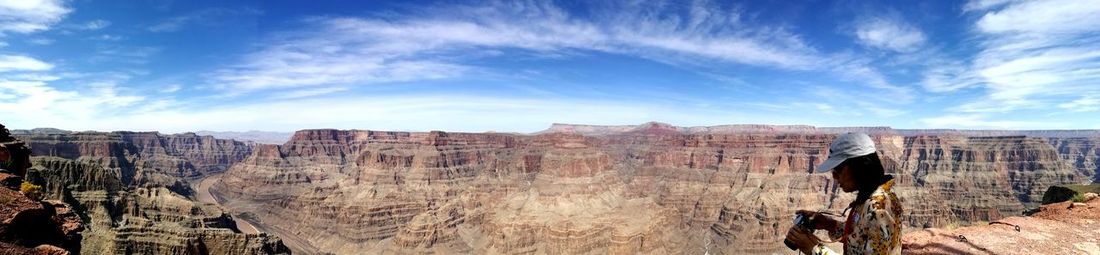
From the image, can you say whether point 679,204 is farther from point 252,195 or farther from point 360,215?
point 252,195

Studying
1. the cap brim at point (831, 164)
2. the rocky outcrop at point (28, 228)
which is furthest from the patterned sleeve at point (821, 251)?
the rocky outcrop at point (28, 228)

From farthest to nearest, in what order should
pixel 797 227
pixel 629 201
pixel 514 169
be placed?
pixel 514 169, pixel 629 201, pixel 797 227

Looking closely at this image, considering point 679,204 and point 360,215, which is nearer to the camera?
point 360,215

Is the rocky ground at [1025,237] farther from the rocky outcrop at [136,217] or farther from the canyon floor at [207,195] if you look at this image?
the canyon floor at [207,195]

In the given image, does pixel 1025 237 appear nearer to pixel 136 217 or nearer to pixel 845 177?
pixel 845 177

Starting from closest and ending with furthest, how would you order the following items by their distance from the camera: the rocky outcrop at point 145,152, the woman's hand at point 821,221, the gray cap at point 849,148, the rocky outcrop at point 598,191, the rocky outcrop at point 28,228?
the gray cap at point 849,148, the woman's hand at point 821,221, the rocky outcrop at point 28,228, the rocky outcrop at point 598,191, the rocky outcrop at point 145,152

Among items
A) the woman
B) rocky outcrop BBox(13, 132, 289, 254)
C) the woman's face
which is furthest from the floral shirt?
rocky outcrop BBox(13, 132, 289, 254)

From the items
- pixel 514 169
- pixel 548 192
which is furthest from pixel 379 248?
pixel 514 169
